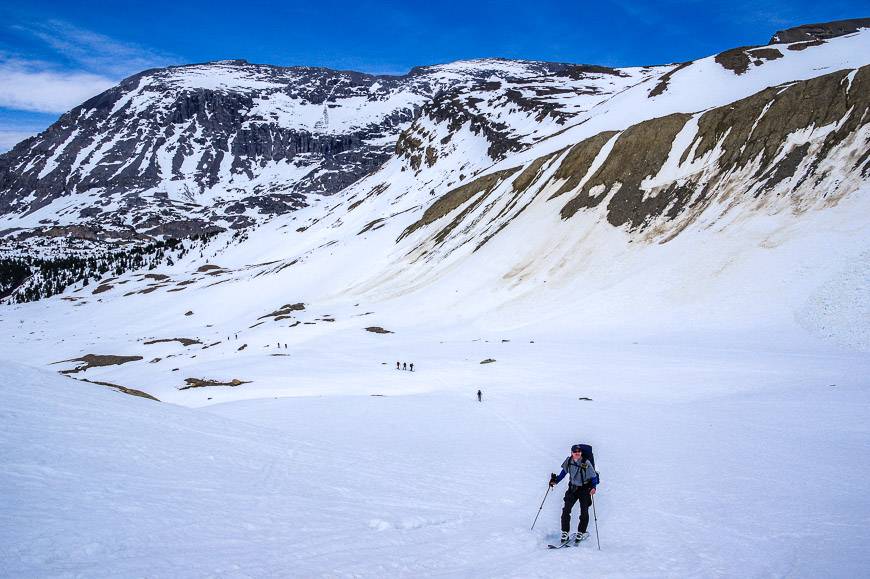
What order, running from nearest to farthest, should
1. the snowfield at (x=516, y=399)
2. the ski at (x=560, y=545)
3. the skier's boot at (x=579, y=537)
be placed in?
the snowfield at (x=516, y=399) < the ski at (x=560, y=545) < the skier's boot at (x=579, y=537)

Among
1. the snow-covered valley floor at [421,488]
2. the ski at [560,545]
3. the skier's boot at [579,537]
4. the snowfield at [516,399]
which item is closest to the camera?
the snow-covered valley floor at [421,488]

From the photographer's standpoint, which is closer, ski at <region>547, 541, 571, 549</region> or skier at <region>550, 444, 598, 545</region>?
ski at <region>547, 541, 571, 549</region>

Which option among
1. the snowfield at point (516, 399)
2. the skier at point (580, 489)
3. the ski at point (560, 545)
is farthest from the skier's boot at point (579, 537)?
the snowfield at point (516, 399)

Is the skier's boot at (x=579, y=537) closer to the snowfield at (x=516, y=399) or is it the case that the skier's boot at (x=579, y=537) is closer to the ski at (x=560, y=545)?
the ski at (x=560, y=545)

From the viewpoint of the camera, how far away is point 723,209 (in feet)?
150

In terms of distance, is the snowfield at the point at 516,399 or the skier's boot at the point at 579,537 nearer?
Result: the snowfield at the point at 516,399

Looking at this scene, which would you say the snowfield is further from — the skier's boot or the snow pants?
the snow pants

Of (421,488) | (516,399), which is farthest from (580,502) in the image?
(516,399)

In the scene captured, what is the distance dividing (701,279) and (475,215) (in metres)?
40.2

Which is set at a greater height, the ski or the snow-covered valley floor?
the snow-covered valley floor

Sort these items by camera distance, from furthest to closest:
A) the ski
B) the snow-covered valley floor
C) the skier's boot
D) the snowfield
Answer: the skier's boot → the ski → the snowfield → the snow-covered valley floor

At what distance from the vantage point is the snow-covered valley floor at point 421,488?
7.59 meters

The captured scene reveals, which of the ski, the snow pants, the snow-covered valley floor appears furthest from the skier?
the snow-covered valley floor

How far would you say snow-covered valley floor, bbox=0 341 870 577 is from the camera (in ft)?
24.9
